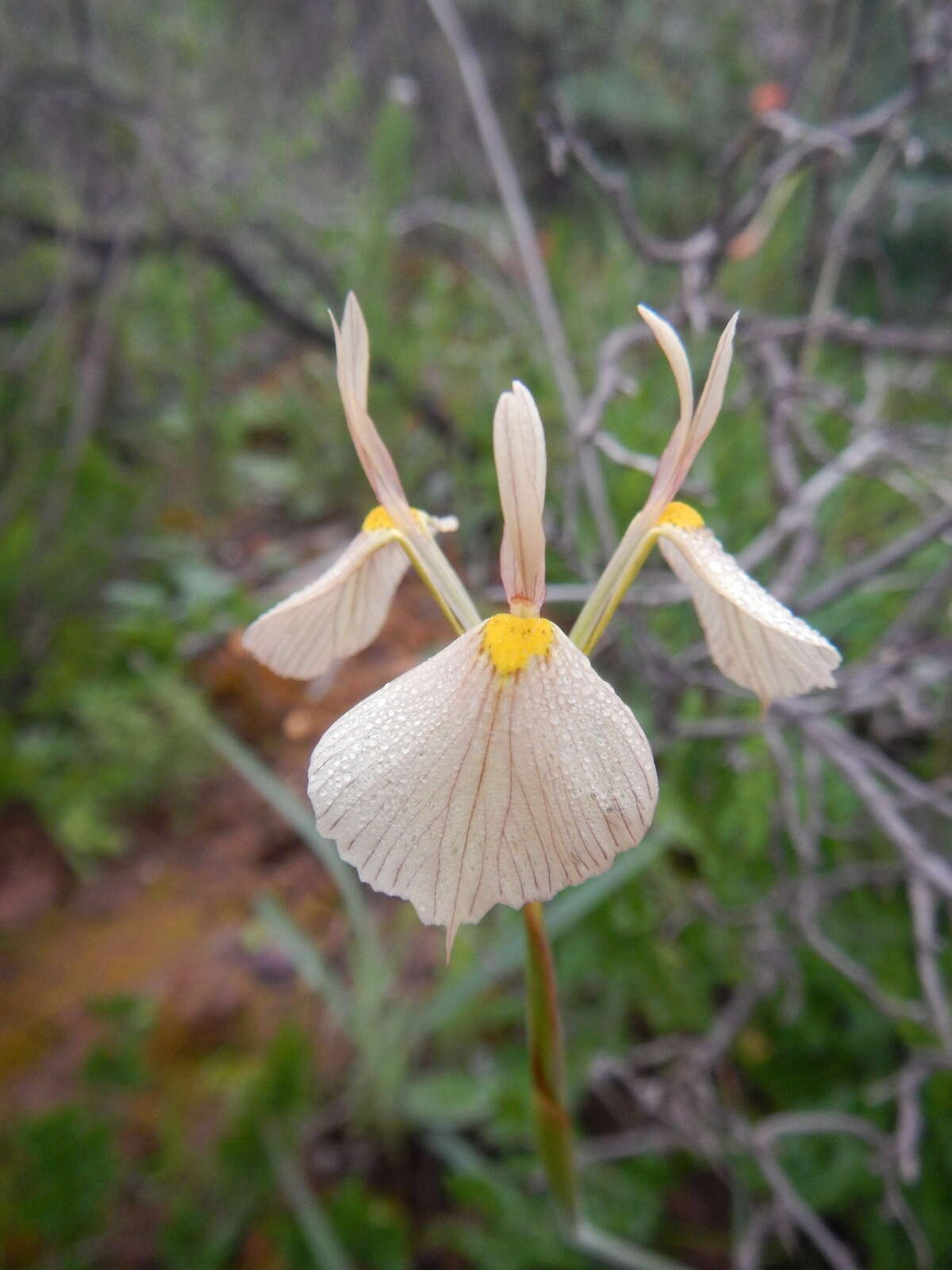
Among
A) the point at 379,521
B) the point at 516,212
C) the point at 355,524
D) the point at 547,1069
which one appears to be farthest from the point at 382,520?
the point at 355,524

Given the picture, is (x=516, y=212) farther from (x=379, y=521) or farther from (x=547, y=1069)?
(x=547, y=1069)

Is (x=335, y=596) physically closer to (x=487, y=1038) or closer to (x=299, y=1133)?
(x=299, y=1133)

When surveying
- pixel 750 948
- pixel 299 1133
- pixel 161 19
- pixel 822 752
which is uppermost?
pixel 161 19

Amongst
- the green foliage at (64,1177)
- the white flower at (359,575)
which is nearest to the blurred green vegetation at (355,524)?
the green foliage at (64,1177)

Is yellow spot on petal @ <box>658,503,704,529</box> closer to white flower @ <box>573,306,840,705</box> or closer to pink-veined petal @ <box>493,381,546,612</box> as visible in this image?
white flower @ <box>573,306,840,705</box>

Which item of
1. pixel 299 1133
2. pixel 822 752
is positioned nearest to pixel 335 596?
pixel 822 752

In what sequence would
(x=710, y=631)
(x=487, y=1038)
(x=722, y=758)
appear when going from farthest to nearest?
(x=487, y=1038)
(x=722, y=758)
(x=710, y=631)

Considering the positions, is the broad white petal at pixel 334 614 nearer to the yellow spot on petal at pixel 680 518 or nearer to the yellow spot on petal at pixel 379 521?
the yellow spot on petal at pixel 379 521
